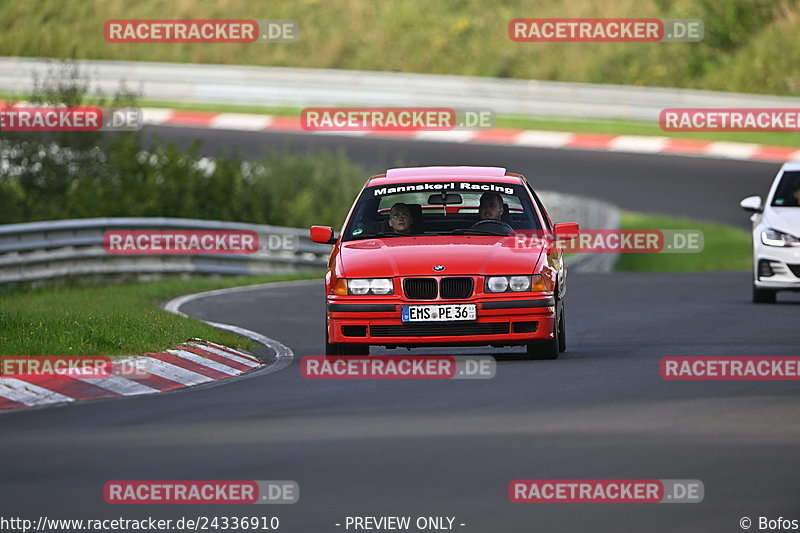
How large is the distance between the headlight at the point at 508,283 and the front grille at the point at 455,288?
0.14 metres

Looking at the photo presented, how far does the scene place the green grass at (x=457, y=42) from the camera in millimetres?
45125

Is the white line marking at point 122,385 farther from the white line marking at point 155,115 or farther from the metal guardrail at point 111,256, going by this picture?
the white line marking at point 155,115

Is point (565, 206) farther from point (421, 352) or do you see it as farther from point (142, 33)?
point (142, 33)

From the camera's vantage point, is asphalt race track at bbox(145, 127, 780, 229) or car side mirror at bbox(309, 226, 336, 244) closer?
car side mirror at bbox(309, 226, 336, 244)

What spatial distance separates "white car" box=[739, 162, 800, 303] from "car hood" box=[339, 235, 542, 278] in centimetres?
635

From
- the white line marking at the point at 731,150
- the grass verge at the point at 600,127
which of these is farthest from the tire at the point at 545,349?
the grass verge at the point at 600,127

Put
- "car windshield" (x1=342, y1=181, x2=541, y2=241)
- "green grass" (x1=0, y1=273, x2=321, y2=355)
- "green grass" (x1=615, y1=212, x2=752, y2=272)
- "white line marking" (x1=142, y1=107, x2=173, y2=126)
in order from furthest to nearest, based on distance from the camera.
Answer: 1. "white line marking" (x1=142, y1=107, x2=173, y2=126)
2. "green grass" (x1=615, y1=212, x2=752, y2=272)
3. "car windshield" (x1=342, y1=181, x2=541, y2=241)
4. "green grass" (x1=0, y1=273, x2=321, y2=355)

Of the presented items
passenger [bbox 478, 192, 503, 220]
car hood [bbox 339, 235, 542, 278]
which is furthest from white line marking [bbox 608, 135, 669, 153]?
car hood [bbox 339, 235, 542, 278]

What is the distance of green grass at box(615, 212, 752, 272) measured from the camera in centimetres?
2933

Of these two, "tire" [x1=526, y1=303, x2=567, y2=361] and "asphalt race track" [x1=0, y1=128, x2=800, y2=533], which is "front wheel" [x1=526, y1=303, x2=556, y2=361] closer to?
"tire" [x1=526, y1=303, x2=567, y2=361]

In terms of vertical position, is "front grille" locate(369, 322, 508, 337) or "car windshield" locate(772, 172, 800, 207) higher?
"car windshield" locate(772, 172, 800, 207)

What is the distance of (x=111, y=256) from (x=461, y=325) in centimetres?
1280

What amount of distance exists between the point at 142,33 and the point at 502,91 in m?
13.1

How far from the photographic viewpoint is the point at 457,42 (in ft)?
159
